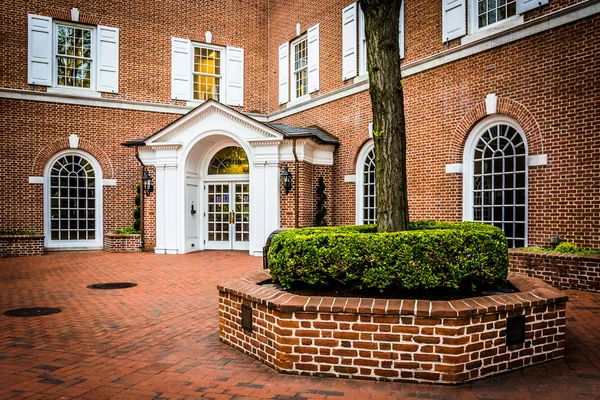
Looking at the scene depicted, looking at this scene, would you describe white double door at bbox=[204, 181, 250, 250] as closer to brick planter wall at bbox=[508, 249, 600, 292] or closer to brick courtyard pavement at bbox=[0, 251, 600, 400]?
brick courtyard pavement at bbox=[0, 251, 600, 400]

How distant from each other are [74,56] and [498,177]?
14.8 meters

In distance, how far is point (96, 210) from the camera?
55.8 feet

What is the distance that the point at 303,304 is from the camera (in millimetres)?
4320

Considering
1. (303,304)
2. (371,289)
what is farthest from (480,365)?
(303,304)

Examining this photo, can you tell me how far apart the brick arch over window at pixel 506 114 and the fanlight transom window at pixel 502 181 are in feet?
1.08

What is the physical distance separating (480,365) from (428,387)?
554mm

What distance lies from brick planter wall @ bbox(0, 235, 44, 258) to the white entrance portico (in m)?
3.83

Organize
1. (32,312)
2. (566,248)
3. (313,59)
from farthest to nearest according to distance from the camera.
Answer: (313,59), (566,248), (32,312)

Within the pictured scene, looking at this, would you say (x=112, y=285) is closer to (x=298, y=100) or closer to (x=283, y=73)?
(x=298, y=100)

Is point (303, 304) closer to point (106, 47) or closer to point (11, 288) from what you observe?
point (11, 288)

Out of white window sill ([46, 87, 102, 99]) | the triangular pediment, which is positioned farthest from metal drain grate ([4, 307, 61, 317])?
white window sill ([46, 87, 102, 99])

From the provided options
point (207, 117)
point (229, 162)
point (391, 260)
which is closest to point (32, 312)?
point (391, 260)

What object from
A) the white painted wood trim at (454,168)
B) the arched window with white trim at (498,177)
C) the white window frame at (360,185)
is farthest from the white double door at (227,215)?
the arched window with white trim at (498,177)

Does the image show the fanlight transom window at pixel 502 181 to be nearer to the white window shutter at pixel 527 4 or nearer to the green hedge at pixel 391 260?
the white window shutter at pixel 527 4
